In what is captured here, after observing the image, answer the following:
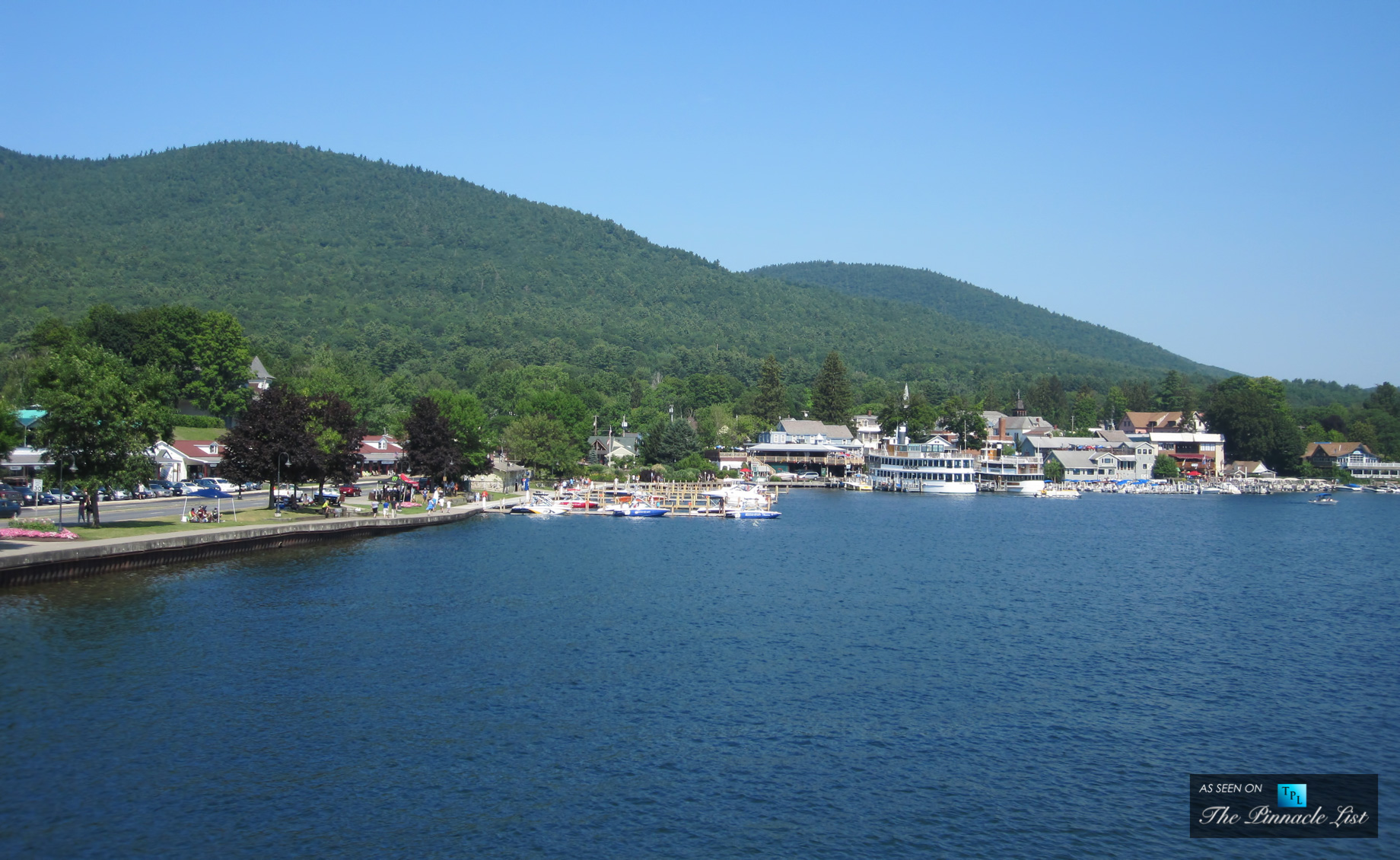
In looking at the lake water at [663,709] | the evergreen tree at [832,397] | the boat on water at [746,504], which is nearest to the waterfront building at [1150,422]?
the evergreen tree at [832,397]

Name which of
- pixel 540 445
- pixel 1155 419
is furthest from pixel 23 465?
pixel 1155 419

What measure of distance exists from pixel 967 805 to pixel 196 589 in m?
30.1

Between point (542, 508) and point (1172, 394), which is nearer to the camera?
point (542, 508)

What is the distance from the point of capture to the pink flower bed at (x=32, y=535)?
39.8 m

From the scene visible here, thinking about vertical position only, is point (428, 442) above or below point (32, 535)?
above

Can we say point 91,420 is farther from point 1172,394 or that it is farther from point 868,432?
point 1172,394

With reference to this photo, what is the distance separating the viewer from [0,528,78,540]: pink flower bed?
39.8 metres

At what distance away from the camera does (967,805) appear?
19453 mm

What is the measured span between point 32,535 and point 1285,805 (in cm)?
4315

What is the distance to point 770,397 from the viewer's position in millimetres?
146250

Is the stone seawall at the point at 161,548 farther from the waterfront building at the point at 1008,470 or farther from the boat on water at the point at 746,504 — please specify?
the waterfront building at the point at 1008,470

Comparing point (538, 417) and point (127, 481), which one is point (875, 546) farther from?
point (538, 417)

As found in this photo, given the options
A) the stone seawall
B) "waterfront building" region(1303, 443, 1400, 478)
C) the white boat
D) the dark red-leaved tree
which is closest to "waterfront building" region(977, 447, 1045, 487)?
the white boat

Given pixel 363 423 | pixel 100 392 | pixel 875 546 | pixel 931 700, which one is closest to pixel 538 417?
pixel 363 423
